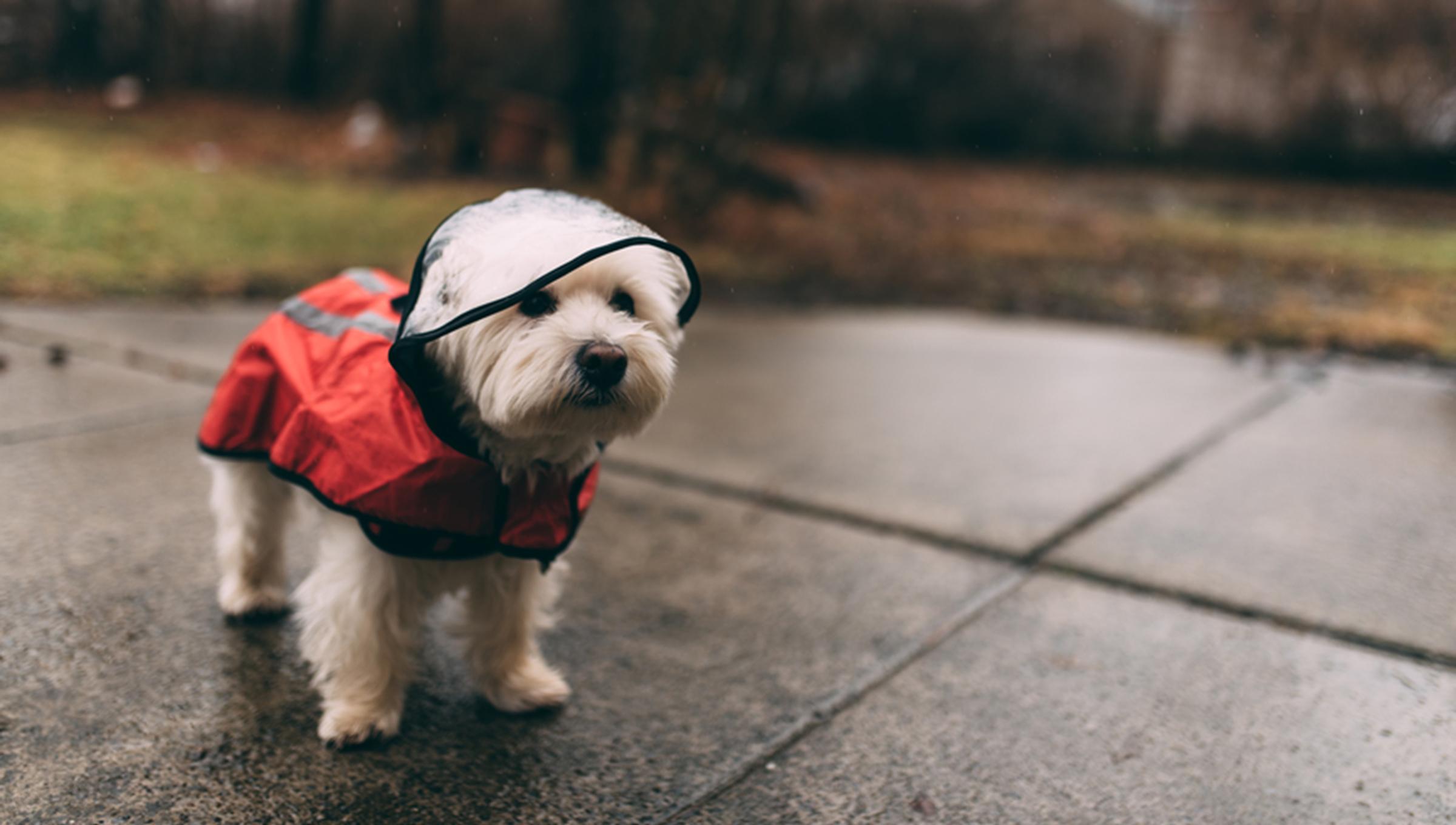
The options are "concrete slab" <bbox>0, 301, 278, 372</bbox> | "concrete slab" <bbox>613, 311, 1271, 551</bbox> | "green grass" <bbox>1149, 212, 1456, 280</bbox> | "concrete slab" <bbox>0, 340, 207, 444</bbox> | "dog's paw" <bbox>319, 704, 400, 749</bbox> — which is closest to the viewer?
Result: "dog's paw" <bbox>319, 704, 400, 749</bbox>

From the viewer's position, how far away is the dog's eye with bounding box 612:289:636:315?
7.78 feet

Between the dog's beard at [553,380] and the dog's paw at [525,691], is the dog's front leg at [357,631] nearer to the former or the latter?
the dog's paw at [525,691]

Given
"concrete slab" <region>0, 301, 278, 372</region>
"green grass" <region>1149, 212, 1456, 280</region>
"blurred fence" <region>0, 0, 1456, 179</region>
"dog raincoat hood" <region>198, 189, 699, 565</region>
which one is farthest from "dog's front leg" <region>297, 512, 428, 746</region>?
"blurred fence" <region>0, 0, 1456, 179</region>

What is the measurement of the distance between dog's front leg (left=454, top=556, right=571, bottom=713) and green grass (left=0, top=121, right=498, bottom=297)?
204 inches

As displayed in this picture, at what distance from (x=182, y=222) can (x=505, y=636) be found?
7995mm

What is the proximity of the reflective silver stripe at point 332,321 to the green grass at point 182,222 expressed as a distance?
4.72 metres

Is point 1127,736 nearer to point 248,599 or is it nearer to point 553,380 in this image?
point 553,380

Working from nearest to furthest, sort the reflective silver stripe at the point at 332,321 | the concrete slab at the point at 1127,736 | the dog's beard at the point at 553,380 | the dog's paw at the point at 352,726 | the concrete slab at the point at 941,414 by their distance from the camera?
the dog's beard at the point at 553,380
the concrete slab at the point at 1127,736
the dog's paw at the point at 352,726
the reflective silver stripe at the point at 332,321
the concrete slab at the point at 941,414

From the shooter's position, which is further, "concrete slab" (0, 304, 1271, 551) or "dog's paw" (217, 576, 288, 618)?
"concrete slab" (0, 304, 1271, 551)

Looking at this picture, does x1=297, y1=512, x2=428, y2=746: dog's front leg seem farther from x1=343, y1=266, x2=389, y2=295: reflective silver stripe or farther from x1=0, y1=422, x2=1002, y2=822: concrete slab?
x1=343, y1=266, x2=389, y2=295: reflective silver stripe

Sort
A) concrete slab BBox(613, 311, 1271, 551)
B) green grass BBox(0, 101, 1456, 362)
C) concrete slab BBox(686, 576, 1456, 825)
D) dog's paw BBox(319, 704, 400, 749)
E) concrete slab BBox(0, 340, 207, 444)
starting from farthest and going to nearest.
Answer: green grass BBox(0, 101, 1456, 362)
concrete slab BBox(0, 340, 207, 444)
concrete slab BBox(613, 311, 1271, 551)
dog's paw BBox(319, 704, 400, 749)
concrete slab BBox(686, 576, 1456, 825)

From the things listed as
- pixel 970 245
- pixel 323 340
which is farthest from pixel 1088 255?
pixel 323 340

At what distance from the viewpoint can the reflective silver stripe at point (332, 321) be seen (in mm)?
2637

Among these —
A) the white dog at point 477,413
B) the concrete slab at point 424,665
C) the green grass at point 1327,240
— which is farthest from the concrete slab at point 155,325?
the green grass at point 1327,240
